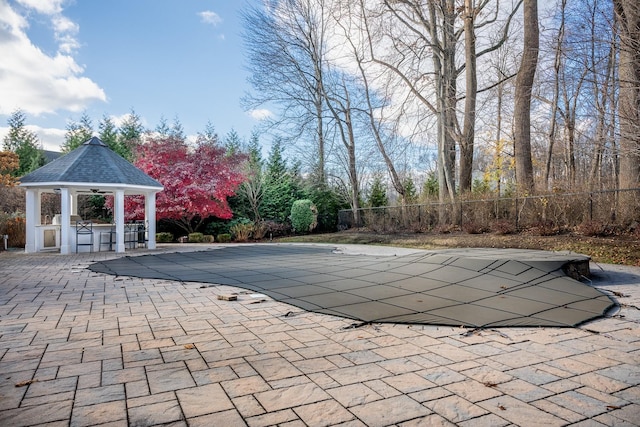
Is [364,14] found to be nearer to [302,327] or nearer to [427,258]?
[427,258]

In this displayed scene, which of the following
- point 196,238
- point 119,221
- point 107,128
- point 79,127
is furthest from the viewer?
point 79,127

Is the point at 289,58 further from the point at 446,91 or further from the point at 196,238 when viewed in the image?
the point at 196,238

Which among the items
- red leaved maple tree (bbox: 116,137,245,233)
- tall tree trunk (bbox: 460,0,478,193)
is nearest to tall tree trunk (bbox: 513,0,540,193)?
tall tree trunk (bbox: 460,0,478,193)

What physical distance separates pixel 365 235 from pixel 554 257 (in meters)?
8.00

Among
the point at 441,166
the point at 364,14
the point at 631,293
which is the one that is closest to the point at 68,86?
the point at 364,14

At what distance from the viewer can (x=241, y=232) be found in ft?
47.1

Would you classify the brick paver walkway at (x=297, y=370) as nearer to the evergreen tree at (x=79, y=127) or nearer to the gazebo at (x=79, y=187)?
the gazebo at (x=79, y=187)

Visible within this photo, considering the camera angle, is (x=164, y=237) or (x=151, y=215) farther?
(x=164, y=237)

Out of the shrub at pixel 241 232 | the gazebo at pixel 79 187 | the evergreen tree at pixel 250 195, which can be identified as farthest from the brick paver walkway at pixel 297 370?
the evergreen tree at pixel 250 195

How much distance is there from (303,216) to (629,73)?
36.6 ft

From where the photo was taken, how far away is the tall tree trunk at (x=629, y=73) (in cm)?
475

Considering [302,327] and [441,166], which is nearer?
[302,327]

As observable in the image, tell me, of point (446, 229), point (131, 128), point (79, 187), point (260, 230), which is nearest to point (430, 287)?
point (446, 229)

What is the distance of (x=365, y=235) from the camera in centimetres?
1284
